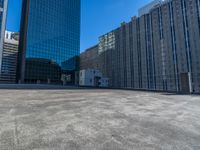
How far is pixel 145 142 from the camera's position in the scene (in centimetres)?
277

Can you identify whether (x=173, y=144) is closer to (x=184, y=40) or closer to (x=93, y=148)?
(x=93, y=148)

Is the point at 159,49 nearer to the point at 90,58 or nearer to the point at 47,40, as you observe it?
the point at 90,58

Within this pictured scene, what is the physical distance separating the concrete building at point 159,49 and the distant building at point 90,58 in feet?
46.9

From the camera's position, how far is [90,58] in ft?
291

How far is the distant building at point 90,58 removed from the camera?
277 ft

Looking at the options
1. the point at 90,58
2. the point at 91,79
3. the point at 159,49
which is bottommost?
the point at 91,79

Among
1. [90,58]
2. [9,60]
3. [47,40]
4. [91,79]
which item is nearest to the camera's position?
[91,79]

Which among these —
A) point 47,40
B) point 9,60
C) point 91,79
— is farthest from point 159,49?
point 9,60

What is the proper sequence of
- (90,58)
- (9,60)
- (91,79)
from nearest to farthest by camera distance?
(91,79) → (90,58) → (9,60)

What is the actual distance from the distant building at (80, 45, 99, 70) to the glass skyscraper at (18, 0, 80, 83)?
32.8 ft

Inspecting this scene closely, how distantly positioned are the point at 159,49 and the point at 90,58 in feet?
157

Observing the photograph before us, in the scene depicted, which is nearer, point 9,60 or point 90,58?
point 90,58

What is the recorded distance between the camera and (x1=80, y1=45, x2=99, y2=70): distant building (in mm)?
84400

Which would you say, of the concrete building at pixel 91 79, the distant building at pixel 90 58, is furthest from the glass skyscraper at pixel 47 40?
the concrete building at pixel 91 79
